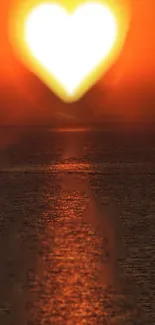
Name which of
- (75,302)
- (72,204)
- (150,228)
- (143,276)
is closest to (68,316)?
(75,302)

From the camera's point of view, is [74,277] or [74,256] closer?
[74,277]

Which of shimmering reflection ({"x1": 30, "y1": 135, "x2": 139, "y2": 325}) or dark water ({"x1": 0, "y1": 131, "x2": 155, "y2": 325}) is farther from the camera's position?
dark water ({"x1": 0, "y1": 131, "x2": 155, "y2": 325})

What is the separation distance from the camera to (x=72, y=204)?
1587 cm

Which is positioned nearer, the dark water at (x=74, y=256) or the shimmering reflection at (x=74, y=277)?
the shimmering reflection at (x=74, y=277)

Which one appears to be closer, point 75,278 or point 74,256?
point 75,278

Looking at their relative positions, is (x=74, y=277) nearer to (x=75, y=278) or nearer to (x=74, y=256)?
(x=75, y=278)

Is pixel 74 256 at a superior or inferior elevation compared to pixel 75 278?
superior

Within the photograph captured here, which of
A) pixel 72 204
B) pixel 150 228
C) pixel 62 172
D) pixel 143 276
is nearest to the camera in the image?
pixel 143 276

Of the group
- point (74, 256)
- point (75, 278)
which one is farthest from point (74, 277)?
point (74, 256)

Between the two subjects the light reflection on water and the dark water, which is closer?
the light reflection on water

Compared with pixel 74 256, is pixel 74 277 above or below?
below

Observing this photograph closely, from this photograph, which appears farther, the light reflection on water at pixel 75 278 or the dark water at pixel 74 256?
the dark water at pixel 74 256

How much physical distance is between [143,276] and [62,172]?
15.7m

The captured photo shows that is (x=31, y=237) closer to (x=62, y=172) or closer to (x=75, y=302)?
(x=75, y=302)
